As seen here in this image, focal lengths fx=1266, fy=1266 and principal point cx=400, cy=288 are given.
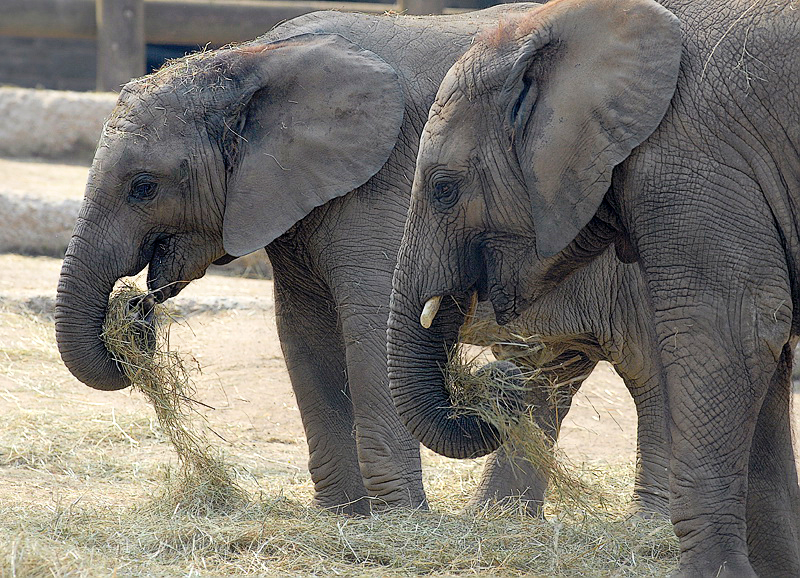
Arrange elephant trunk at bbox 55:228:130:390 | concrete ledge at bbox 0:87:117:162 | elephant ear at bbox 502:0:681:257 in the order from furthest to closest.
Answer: concrete ledge at bbox 0:87:117:162, elephant trunk at bbox 55:228:130:390, elephant ear at bbox 502:0:681:257

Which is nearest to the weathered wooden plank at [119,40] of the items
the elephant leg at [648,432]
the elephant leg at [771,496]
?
the elephant leg at [648,432]

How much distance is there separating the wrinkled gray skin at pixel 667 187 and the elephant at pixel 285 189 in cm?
100

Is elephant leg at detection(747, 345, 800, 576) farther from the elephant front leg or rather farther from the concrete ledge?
the concrete ledge

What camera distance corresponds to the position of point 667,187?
3.49 m

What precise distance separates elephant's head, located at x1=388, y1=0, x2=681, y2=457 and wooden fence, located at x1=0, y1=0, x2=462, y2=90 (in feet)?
28.1

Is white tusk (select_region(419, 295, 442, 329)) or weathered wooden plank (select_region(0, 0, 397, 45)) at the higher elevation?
weathered wooden plank (select_region(0, 0, 397, 45))

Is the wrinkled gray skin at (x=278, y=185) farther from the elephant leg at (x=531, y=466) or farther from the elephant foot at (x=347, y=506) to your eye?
the elephant leg at (x=531, y=466)

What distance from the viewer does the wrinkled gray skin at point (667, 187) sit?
11.3 ft

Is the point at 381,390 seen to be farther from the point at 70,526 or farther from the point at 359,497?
the point at 70,526

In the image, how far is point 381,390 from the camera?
4.96 meters

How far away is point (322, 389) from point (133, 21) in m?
7.75

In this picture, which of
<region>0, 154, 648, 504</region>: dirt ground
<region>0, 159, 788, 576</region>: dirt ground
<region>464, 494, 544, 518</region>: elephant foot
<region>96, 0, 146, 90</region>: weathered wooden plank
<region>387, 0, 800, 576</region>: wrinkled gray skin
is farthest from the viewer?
<region>96, 0, 146, 90</region>: weathered wooden plank

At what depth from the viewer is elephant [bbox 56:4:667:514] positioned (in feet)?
16.2

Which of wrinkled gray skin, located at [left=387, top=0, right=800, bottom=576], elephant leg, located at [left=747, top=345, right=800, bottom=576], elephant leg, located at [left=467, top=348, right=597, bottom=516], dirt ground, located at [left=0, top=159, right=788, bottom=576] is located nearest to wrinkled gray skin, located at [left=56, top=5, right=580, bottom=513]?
dirt ground, located at [left=0, top=159, right=788, bottom=576]
